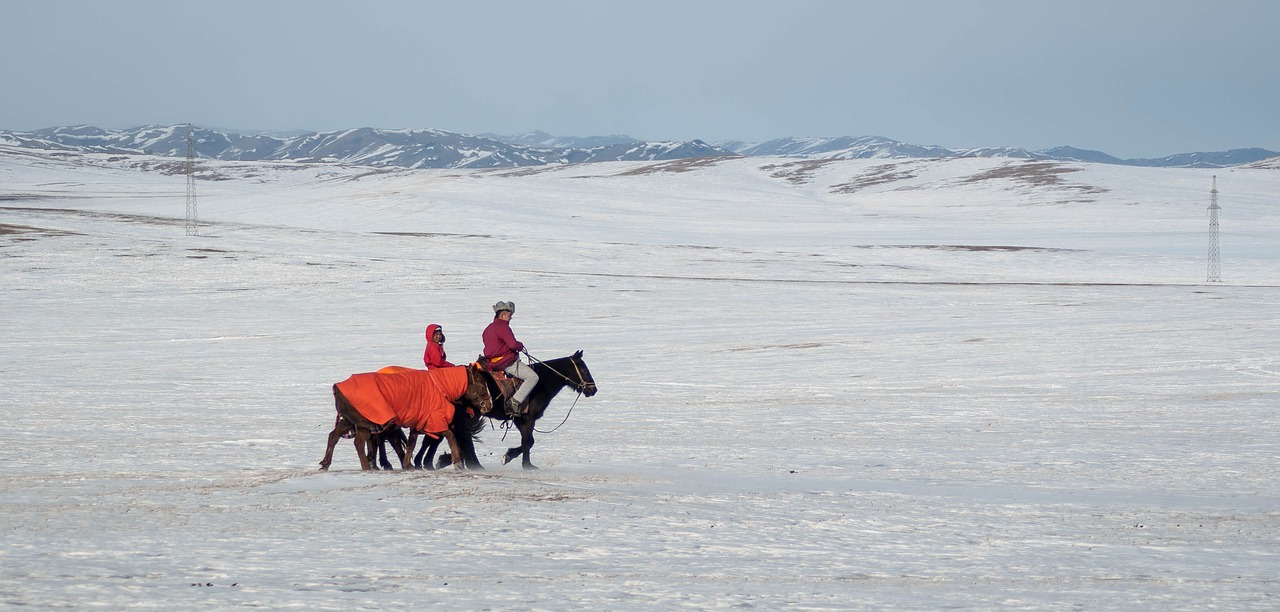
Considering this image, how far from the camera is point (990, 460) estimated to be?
45.9 feet

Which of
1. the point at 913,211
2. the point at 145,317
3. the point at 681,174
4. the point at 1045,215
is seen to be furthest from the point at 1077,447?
the point at 681,174

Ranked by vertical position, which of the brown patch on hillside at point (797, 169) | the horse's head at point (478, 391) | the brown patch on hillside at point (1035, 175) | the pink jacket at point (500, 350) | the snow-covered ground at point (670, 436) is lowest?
the snow-covered ground at point (670, 436)

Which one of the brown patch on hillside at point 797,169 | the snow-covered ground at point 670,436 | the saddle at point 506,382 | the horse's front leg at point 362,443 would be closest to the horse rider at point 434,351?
the saddle at point 506,382

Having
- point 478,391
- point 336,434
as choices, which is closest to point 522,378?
point 478,391

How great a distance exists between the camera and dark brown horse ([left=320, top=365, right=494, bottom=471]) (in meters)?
11.6

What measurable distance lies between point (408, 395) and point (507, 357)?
3.87 feet

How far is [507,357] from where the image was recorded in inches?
484

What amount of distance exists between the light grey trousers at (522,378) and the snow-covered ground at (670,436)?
Result: 0.85 m

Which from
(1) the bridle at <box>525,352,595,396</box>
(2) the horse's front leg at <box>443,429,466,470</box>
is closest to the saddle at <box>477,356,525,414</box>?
(1) the bridle at <box>525,352,595,396</box>

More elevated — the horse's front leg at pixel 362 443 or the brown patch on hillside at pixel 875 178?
the brown patch on hillside at pixel 875 178

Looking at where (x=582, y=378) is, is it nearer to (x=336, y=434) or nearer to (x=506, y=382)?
(x=506, y=382)

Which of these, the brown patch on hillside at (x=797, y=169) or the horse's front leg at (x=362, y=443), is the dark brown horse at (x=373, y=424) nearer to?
the horse's front leg at (x=362, y=443)

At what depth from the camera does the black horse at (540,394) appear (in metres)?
12.5

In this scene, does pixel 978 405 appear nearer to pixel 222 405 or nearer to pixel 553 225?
pixel 222 405
